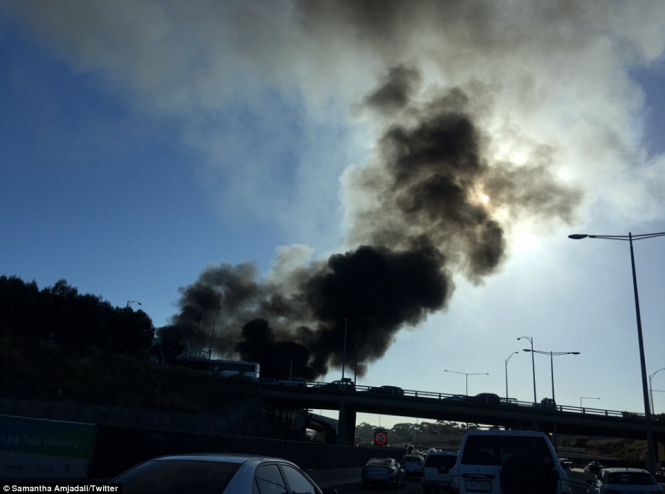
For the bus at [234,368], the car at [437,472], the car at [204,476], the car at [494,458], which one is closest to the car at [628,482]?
the car at [494,458]

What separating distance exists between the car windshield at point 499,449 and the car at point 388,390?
58.4 m

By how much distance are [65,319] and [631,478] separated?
62636 millimetres

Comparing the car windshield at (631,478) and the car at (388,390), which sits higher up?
the car at (388,390)

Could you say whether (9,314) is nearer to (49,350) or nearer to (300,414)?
(49,350)

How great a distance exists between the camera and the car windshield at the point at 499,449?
9.94 m

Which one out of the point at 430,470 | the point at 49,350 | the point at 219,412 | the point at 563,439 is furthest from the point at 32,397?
the point at 563,439

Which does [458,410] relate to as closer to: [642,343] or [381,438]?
[381,438]

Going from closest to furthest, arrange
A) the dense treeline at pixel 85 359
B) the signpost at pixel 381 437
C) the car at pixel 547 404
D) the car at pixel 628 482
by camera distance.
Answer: the car at pixel 628 482 → the signpost at pixel 381 437 → the dense treeline at pixel 85 359 → the car at pixel 547 404

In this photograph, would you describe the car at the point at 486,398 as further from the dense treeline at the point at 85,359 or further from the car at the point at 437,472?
the car at the point at 437,472

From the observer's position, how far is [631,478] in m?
14.1

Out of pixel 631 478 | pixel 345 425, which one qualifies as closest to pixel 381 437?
pixel 631 478

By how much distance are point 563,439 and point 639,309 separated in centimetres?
14174

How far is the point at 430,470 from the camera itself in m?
24.4

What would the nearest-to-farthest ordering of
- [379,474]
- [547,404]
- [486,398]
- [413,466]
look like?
[379,474], [413,466], [547,404], [486,398]
